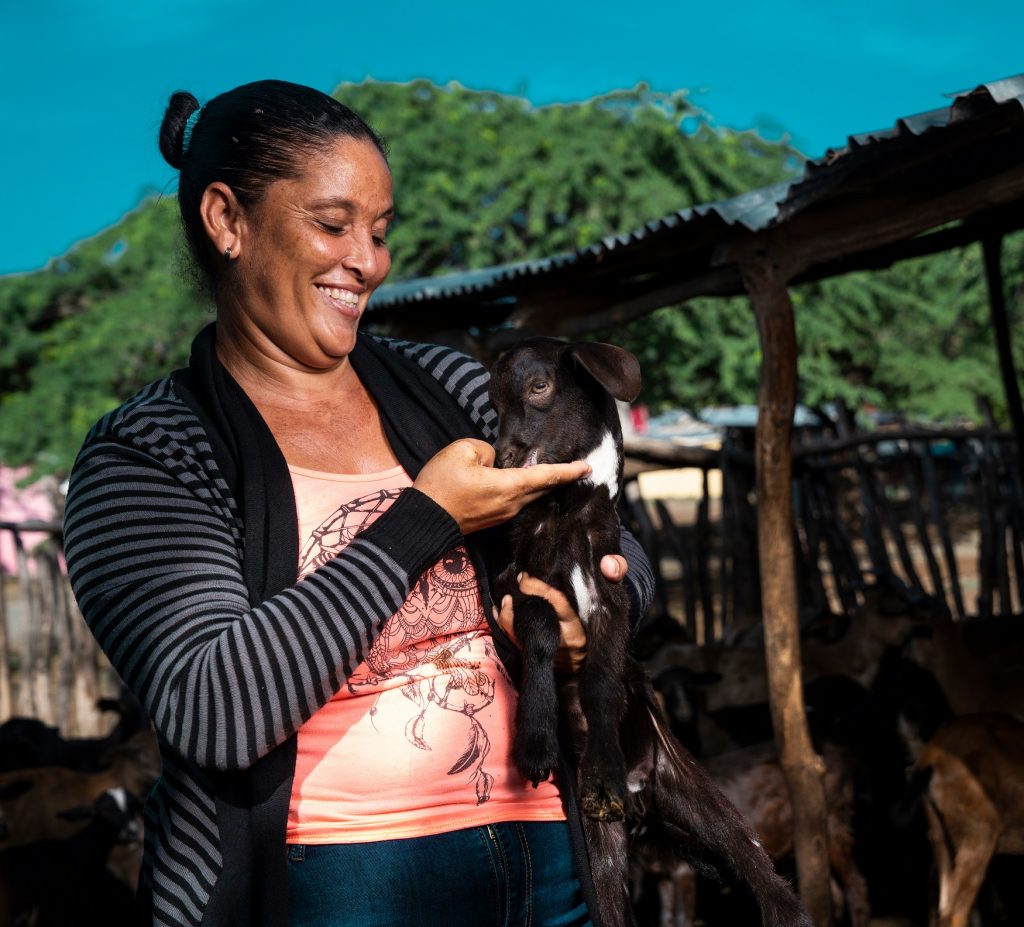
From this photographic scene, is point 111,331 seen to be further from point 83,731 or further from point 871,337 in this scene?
point 871,337

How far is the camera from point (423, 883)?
1.72 m

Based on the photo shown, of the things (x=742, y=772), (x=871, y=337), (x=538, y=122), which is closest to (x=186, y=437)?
(x=742, y=772)

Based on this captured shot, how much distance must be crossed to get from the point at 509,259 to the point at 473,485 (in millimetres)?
14228

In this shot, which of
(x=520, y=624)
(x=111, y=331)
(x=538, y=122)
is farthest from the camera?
(x=538, y=122)

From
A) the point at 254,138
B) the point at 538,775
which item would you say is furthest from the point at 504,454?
the point at 254,138

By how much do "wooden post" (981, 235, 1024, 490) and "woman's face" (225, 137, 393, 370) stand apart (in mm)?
5836

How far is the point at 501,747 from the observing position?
1895 millimetres

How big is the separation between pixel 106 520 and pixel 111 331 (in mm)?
14319

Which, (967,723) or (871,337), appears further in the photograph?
(871,337)

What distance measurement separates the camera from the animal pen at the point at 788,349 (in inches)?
179

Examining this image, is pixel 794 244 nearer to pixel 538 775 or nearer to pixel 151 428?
pixel 538 775

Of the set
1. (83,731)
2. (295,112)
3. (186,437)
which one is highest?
(295,112)

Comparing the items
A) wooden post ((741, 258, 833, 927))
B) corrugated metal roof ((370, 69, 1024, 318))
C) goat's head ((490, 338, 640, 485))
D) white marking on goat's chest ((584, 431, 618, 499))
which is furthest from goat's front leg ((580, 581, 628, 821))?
wooden post ((741, 258, 833, 927))

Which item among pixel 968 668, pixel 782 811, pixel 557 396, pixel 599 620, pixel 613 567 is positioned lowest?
pixel 782 811
